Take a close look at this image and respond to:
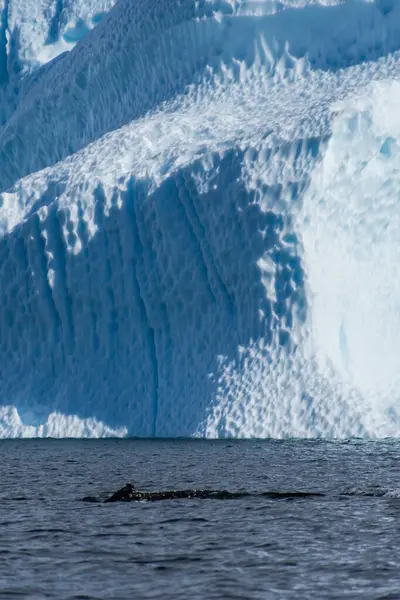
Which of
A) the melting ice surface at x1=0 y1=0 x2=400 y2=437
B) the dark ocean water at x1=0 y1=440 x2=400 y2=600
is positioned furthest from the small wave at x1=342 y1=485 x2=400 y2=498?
the melting ice surface at x1=0 y1=0 x2=400 y2=437

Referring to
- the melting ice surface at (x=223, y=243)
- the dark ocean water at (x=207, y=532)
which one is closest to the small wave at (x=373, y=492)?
the dark ocean water at (x=207, y=532)

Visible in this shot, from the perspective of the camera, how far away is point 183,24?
94.8 feet

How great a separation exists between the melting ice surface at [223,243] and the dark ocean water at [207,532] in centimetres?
400

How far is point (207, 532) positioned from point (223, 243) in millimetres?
13278

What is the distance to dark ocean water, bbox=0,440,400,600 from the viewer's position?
29.2 ft

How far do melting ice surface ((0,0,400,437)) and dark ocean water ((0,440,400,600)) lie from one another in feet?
13.1

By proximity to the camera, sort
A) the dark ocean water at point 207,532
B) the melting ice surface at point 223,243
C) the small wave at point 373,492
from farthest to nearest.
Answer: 1. the melting ice surface at point 223,243
2. the small wave at point 373,492
3. the dark ocean water at point 207,532

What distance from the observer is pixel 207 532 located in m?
11.3

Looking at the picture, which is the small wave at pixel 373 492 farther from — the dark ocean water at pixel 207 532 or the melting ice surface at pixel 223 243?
the melting ice surface at pixel 223 243

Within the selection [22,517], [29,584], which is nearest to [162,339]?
[22,517]

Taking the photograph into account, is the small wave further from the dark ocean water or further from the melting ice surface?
the melting ice surface

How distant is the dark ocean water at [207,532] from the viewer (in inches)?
350

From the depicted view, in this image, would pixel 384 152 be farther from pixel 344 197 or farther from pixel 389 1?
pixel 389 1

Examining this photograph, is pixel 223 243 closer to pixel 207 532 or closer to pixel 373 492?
pixel 373 492
